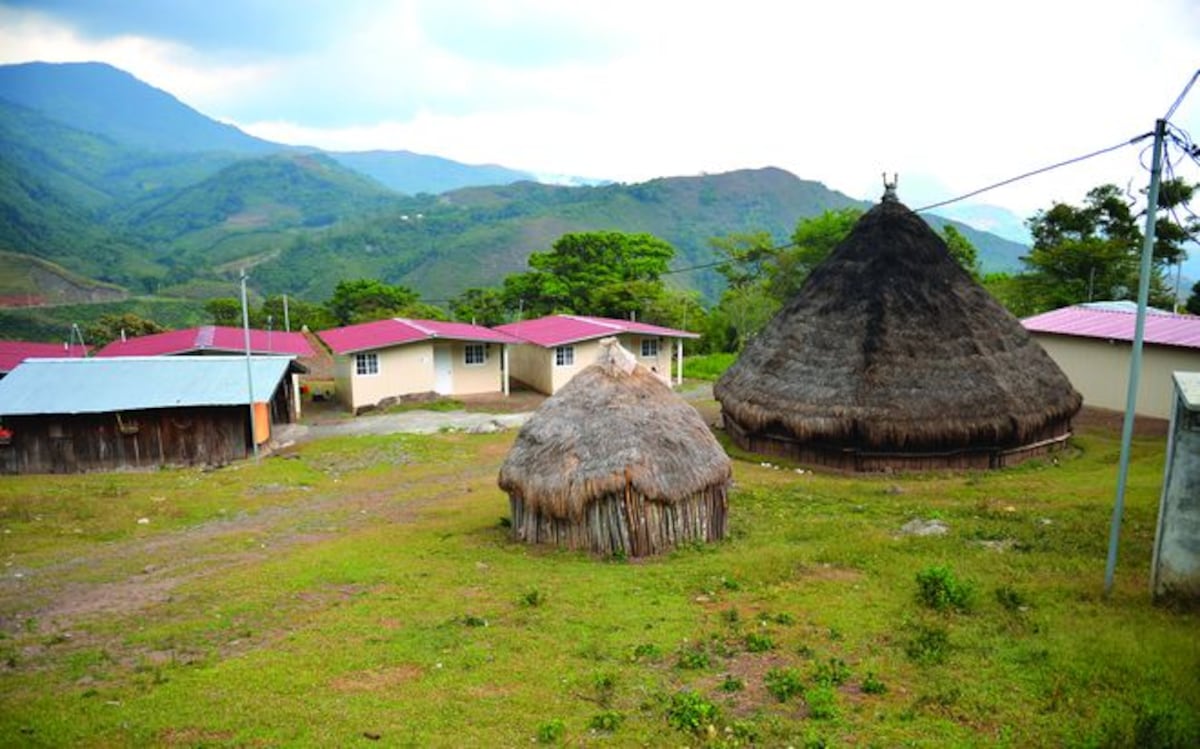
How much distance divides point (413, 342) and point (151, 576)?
19.3 m

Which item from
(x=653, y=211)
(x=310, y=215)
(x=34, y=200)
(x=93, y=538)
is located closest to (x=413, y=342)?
(x=93, y=538)

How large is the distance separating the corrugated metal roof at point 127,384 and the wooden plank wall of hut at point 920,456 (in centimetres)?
1592

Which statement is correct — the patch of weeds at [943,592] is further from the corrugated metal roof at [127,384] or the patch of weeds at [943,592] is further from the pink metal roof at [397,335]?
the pink metal roof at [397,335]

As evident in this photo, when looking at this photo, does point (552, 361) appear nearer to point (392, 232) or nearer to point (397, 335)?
point (397, 335)

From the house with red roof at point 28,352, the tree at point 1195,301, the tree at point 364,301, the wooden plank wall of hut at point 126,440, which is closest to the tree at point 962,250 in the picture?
the tree at point 1195,301

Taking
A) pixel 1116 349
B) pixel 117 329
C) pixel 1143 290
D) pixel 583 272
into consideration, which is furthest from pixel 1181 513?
pixel 117 329

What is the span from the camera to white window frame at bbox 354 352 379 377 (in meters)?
29.9

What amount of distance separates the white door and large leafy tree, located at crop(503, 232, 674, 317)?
17.6m

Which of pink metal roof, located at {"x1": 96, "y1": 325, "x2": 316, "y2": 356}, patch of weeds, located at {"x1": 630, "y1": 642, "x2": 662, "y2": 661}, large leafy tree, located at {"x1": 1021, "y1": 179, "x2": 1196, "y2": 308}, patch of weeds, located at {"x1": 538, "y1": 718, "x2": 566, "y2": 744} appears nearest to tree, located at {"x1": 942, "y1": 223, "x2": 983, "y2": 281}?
large leafy tree, located at {"x1": 1021, "y1": 179, "x2": 1196, "y2": 308}

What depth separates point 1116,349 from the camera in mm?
25812

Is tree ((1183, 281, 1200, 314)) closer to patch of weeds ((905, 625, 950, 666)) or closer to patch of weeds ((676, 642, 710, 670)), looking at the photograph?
patch of weeds ((905, 625, 950, 666))

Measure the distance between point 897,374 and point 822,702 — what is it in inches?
555

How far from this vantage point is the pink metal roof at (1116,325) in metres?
23.7

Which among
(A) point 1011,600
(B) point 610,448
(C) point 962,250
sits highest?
(C) point 962,250
